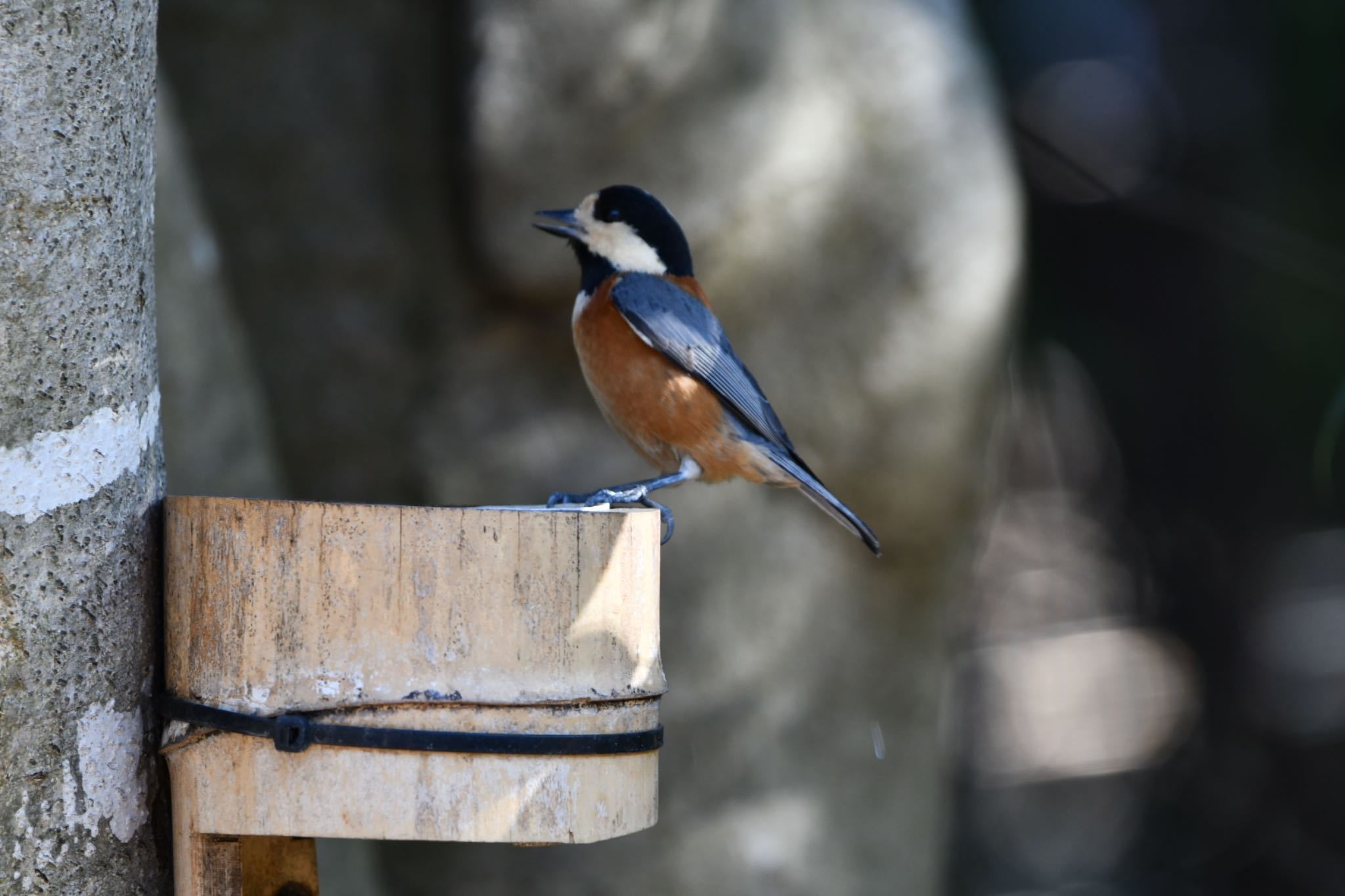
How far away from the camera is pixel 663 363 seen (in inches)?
104

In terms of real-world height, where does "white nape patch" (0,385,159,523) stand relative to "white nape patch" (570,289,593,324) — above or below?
below

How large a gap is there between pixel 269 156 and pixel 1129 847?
504 cm

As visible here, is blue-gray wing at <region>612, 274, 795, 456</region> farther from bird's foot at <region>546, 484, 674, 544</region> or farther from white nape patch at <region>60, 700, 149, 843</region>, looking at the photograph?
white nape patch at <region>60, 700, 149, 843</region>

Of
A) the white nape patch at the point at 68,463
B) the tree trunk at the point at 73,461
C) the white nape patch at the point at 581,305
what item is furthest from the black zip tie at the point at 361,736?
the white nape patch at the point at 581,305

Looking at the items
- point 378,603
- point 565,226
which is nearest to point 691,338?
point 565,226

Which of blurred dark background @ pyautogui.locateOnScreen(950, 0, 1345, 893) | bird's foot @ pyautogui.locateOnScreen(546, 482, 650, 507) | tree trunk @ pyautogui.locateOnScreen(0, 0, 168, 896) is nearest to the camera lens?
tree trunk @ pyautogui.locateOnScreen(0, 0, 168, 896)

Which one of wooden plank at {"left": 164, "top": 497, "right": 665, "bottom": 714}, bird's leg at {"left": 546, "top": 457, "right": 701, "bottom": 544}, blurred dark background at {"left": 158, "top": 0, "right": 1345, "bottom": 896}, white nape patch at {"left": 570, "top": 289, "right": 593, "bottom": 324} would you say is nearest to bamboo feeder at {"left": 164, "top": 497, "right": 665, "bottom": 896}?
wooden plank at {"left": 164, "top": 497, "right": 665, "bottom": 714}

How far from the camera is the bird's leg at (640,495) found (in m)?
2.19

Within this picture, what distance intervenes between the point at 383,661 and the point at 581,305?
149 cm

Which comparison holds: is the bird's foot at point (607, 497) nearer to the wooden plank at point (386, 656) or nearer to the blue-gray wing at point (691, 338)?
the blue-gray wing at point (691, 338)

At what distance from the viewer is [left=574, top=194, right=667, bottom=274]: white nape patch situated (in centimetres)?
276

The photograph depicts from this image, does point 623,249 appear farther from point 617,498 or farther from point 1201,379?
point 1201,379

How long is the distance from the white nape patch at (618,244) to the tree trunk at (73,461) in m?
1.29

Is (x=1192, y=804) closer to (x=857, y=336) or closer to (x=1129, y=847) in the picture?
(x=1129, y=847)
